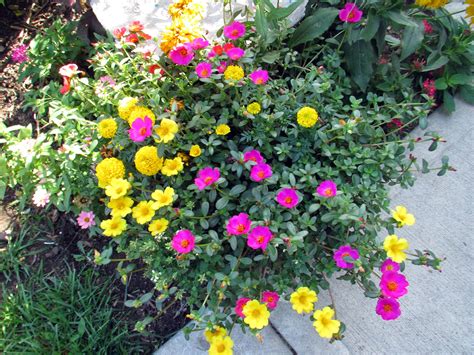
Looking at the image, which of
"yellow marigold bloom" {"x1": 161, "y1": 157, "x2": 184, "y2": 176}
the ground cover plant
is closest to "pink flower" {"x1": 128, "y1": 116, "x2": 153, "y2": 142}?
the ground cover plant

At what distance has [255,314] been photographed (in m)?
1.35

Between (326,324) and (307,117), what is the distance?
2.32 feet

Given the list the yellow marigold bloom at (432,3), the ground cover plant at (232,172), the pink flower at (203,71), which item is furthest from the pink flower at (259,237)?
the yellow marigold bloom at (432,3)

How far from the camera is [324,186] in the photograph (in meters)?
1.42

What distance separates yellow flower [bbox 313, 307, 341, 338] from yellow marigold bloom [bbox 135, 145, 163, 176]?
0.72 metres

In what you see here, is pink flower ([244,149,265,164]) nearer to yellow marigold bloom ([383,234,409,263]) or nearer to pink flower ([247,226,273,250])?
pink flower ([247,226,273,250])

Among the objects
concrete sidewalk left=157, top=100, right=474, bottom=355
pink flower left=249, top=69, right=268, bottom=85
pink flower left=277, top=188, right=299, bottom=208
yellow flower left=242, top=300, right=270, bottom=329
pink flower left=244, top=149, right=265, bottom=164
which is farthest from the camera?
concrete sidewalk left=157, top=100, right=474, bottom=355

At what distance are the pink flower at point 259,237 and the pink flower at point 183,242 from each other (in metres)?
0.19

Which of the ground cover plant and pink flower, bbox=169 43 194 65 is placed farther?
pink flower, bbox=169 43 194 65

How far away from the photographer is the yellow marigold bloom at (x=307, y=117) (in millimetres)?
1538

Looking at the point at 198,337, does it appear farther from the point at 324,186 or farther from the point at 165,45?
the point at 165,45

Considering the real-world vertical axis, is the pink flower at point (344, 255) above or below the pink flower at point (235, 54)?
below

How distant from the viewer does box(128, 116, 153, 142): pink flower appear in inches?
57.1

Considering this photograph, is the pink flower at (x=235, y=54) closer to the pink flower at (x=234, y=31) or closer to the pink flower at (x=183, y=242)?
the pink flower at (x=234, y=31)
